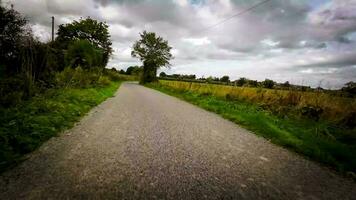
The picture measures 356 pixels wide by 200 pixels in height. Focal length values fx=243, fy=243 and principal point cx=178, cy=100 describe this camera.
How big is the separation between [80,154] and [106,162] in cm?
67

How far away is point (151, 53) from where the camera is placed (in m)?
53.1

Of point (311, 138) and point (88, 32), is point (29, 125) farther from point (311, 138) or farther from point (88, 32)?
point (88, 32)

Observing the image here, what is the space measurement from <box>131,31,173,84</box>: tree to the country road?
4749 cm

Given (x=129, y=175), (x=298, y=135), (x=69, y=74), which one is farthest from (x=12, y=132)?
(x=69, y=74)

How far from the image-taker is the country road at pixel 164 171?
3.15 metres

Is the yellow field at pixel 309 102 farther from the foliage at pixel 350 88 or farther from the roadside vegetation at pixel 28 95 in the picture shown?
the roadside vegetation at pixel 28 95

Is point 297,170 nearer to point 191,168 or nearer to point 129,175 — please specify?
point 191,168

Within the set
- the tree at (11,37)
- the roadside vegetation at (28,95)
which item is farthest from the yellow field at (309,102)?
the tree at (11,37)

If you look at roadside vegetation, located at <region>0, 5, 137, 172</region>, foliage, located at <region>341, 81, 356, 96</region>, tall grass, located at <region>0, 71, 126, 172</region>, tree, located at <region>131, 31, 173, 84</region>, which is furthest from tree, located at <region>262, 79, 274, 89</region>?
tree, located at <region>131, 31, 173, 84</region>

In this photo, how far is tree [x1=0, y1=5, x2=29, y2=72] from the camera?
1199cm

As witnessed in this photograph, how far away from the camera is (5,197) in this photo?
285 centimetres

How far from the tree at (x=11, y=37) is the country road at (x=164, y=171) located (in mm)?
8469

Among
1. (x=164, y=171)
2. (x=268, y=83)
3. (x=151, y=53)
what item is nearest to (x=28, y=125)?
(x=164, y=171)

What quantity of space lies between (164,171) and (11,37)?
559 inches
